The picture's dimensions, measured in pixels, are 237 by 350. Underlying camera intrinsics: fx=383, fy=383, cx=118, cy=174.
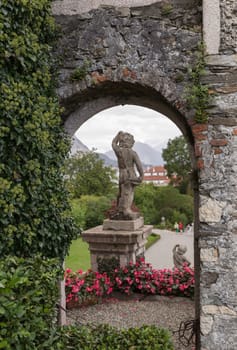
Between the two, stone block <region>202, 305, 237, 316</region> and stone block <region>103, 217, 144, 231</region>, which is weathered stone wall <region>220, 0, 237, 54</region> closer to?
stone block <region>202, 305, 237, 316</region>

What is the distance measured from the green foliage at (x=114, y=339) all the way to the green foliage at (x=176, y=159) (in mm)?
24575

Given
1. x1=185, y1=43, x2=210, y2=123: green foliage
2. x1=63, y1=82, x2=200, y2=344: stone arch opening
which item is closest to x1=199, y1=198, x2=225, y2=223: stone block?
x1=63, y1=82, x2=200, y2=344: stone arch opening

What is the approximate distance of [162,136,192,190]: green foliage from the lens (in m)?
28.1

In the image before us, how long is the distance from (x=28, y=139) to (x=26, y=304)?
156cm

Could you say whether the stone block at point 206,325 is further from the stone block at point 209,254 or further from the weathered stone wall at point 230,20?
the weathered stone wall at point 230,20

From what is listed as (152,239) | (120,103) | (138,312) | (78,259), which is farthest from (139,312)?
(152,239)

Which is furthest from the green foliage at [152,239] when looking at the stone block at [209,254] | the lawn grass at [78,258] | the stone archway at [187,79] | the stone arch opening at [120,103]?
the stone block at [209,254]

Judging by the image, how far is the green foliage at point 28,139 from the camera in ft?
10.5

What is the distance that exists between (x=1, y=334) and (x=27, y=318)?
28 cm

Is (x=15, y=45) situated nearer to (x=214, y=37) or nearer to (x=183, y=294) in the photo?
(x=214, y=37)

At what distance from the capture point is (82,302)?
6.03 meters

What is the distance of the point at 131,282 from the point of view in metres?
6.55

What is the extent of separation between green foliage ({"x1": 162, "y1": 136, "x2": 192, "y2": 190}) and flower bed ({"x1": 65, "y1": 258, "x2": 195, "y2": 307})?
70.4 feet

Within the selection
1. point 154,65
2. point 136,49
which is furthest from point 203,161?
point 136,49
